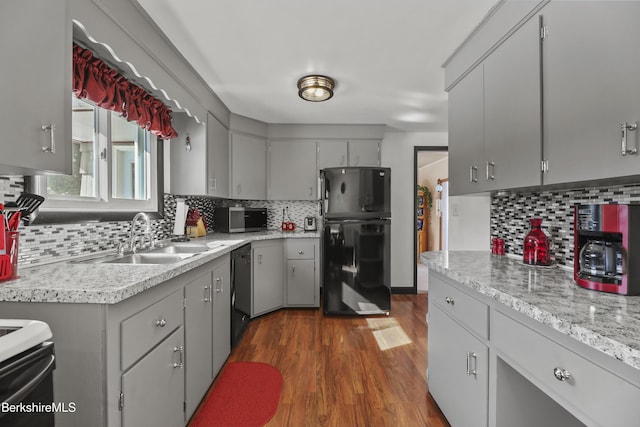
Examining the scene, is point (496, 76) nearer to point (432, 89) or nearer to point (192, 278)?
point (432, 89)

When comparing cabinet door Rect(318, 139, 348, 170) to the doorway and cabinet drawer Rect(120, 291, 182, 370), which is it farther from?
the doorway

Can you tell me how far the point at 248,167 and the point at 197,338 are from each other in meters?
2.20

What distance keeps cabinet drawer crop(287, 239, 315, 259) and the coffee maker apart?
8.16ft

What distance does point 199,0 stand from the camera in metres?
1.49

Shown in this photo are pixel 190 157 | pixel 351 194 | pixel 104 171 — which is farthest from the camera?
pixel 351 194

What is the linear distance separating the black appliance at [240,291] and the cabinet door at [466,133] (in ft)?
5.80

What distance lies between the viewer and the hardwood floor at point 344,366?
1667 millimetres

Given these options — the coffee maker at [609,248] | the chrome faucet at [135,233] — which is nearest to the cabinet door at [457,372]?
the coffee maker at [609,248]

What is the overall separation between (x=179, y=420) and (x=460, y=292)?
60.8 inches

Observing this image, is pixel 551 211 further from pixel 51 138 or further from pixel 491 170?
pixel 51 138

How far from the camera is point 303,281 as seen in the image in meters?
3.33

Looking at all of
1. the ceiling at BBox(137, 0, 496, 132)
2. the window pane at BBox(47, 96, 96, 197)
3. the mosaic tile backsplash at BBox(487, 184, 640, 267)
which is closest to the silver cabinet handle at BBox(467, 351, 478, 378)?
the mosaic tile backsplash at BBox(487, 184, 640, 267)

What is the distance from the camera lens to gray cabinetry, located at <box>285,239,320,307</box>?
131 inches

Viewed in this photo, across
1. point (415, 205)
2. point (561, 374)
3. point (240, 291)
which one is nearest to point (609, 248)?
point (561, 374)
